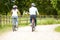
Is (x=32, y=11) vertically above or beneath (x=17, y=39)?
above

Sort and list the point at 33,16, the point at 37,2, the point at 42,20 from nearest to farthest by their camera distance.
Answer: the point at 33,16 < the point at 42,20 < the point at 37,2

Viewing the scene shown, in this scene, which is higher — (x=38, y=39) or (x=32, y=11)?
(x=32, y=11)

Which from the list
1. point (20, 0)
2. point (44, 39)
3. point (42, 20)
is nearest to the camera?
point (44, 39)

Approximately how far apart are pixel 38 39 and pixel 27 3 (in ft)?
148

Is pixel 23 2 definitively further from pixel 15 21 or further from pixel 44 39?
pixel 44 39

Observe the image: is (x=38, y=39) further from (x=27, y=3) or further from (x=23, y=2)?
(x=27, y=3)

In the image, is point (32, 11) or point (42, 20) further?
point (42, 20)

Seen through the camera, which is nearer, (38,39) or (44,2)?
(38,39)

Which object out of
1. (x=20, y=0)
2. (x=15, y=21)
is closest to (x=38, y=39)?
(x=15, y=21)

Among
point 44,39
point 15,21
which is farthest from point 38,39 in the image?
point 15,21

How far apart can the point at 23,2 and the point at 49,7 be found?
6549 millimetres

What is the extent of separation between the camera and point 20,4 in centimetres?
5494

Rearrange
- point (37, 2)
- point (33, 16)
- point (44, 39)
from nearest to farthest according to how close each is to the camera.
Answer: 1. point (44, 39)
2. point (33, 16)
3. point (37, 2)

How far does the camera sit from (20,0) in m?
54.0
